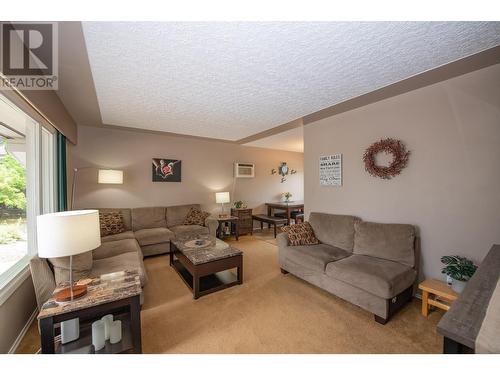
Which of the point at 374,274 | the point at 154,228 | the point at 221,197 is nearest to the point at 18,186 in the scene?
the point at 154,228

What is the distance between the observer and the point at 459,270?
6.19ft

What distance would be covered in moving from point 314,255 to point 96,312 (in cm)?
221

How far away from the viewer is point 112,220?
3582 mm

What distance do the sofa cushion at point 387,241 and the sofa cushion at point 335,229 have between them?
4.2 inches

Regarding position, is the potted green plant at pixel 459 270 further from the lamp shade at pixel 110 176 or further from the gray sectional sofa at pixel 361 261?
the lamp shade at pixel 110 176

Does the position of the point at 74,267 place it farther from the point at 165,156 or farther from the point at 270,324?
the point at 165,156

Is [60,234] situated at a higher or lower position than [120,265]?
higher

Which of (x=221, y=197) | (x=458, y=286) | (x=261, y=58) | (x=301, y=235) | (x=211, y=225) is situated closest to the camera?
(x=261, y=58)

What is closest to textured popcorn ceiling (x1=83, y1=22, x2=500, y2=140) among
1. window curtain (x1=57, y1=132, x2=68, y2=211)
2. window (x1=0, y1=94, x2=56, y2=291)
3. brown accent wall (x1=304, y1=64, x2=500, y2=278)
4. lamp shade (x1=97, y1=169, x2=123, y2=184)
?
brown accent wall (x1=304, y1=64, x2=500, y2=278)

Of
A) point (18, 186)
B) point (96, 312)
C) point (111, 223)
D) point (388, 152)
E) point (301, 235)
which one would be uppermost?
point (388, 152)

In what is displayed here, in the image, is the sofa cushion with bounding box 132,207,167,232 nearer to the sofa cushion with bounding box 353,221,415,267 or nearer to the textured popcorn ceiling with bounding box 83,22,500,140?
the textured popcorn ceiling with bounding box 83,22,500,140

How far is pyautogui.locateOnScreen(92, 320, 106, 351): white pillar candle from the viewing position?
1399 mm

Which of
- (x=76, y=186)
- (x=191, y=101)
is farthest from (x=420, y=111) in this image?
(x=76, y=186)

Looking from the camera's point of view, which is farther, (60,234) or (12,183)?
(12,183)
